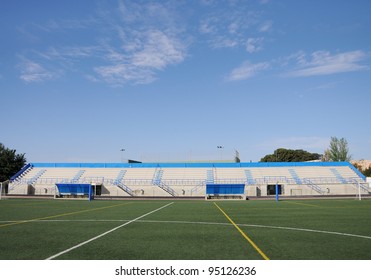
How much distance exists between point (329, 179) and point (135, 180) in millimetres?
40235

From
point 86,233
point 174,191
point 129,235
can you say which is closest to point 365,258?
point 129,235

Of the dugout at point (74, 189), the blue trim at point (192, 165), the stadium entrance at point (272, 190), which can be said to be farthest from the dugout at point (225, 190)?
the dugout at point (74, 189)

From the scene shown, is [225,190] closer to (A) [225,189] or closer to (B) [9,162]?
(A) [225,189]

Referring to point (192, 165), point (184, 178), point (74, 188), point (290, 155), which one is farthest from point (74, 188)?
point (290, 155)

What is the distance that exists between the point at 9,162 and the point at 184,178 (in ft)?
149

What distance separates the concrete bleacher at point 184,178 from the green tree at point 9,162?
685 centimetres

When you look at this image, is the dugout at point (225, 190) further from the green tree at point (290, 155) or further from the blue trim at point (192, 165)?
the green tree at point (290, 155)

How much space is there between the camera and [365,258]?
7.46 meters

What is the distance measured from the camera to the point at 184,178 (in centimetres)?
6556

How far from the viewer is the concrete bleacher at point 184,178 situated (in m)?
59.4

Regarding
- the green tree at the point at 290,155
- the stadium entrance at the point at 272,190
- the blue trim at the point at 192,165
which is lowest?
the stadium entrance at the point at 272,190

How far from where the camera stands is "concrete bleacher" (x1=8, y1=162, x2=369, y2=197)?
59.4 metres
